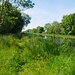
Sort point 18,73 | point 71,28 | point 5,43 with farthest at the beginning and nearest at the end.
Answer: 1. point 71,28
2. point 5,43
3. point 18,73

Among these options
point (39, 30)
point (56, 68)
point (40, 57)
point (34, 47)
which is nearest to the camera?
point (56, 68)

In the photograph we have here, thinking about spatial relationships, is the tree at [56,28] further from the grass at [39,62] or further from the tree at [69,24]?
the grass at [39,62]

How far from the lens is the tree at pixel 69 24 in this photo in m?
89.6

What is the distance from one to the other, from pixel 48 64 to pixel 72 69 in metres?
1.76

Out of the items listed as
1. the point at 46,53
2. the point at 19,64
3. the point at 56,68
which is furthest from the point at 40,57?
the point at 56,68

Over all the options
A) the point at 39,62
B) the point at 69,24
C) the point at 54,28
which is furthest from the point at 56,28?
the point at 39,62

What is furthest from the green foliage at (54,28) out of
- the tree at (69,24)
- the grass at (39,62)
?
the grass at (39,62)

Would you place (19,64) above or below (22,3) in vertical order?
below

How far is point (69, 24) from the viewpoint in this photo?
92062 millimetres

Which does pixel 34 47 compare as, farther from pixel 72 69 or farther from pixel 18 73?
pixel 72 69

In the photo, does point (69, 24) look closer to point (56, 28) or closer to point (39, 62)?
point (56, 28)

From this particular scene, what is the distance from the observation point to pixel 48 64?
792 centimetres

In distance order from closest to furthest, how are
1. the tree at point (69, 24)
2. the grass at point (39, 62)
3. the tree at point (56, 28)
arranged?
the grass at point (39, 62), the tree at point (69, 24), the tree at point (56, 28)

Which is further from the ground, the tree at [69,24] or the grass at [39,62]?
the tree at [69,24]
